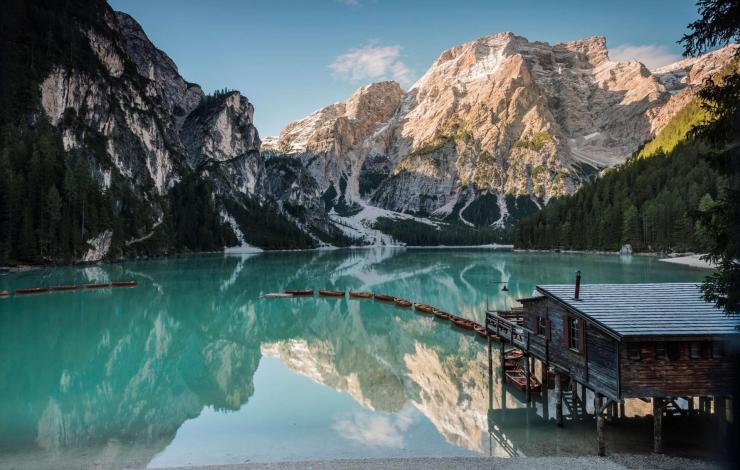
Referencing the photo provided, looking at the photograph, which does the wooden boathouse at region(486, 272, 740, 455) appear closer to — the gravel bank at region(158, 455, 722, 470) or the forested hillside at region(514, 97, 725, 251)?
the gravel bank at region(158, 455, 722, 470)

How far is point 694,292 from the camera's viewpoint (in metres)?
20.0

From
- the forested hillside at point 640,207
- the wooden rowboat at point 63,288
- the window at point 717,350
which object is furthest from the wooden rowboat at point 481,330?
the forested hillside at point 640,207

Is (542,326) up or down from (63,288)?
up

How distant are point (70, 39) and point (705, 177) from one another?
18647cm

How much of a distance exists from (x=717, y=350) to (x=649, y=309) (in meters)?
2.45

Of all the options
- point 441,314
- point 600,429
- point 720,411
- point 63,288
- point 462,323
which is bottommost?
point 441,314

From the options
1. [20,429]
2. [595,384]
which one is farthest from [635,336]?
[20,429]

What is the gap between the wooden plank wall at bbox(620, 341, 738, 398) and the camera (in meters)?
16.7

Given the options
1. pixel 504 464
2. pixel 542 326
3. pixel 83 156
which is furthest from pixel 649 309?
pixel 83 156

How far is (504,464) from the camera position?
16.1 m

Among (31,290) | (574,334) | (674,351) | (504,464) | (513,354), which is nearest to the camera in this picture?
(504,464)

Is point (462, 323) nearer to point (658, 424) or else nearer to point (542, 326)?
point (542, 326)

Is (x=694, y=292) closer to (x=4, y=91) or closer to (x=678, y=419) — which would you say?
(x=678, y=419)

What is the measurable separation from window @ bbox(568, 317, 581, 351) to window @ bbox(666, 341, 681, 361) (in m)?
3.16
